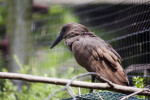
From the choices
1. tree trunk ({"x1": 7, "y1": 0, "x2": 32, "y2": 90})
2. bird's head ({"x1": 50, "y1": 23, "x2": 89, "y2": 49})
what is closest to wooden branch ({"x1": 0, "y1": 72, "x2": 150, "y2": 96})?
bird's head ({"x1": 50, "y1": 23, "x2": 89, "y2": 49})

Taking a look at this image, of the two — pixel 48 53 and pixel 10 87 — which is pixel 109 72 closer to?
pixel 10 87

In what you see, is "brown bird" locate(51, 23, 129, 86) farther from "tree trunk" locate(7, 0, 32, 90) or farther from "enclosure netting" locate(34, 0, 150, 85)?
"tree trunk" locate(7, 0, 32, 90)

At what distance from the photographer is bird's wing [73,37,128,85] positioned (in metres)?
2.52

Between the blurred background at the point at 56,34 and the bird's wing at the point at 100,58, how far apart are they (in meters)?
0.51

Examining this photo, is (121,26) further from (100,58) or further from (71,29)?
(100,58)

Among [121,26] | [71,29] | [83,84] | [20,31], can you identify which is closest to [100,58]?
[71,29]

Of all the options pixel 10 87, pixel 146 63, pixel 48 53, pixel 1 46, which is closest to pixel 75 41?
pixel 146 63

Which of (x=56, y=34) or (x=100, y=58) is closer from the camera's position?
(x=100, y=58)

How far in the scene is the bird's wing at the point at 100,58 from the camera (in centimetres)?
252

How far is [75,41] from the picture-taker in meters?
2.85

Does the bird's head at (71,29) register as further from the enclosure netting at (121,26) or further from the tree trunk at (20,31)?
the tree trunk at (20,31)

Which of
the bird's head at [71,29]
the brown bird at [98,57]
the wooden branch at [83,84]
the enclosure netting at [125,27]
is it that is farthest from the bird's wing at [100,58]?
the wooden branch at [83,84]

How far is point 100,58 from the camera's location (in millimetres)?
2662

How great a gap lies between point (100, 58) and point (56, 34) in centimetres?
196
